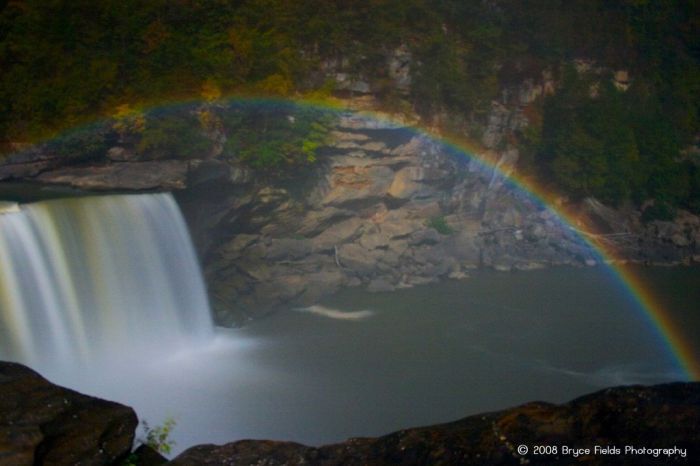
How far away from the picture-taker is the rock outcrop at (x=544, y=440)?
3.12 m

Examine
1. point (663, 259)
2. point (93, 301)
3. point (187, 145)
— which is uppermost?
point (187, 145)

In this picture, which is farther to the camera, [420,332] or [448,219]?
[448,219]

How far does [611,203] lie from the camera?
22.4m

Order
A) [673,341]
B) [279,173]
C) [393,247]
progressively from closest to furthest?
[673,341] → [279,173] → [393,247]

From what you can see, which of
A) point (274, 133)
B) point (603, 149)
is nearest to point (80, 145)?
point (274, 133)

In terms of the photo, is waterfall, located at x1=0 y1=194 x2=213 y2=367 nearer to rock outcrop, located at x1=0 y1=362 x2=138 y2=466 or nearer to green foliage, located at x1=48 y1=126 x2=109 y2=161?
green foliage, located at x1=48 y1=126 x2=109 y2=161

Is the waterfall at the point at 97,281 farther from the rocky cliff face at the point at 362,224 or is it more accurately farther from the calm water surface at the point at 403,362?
the rocky cliff face at the point at 362,224

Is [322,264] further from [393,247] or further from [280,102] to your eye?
[280,102]

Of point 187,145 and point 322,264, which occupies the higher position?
point 187,145

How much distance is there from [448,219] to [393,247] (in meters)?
2.33

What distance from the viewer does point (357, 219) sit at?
1902cm

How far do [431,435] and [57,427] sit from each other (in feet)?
5.98

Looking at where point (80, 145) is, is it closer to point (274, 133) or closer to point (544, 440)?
point (274, 133)

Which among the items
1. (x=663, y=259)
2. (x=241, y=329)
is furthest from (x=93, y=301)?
(x=663, y=259)
